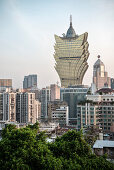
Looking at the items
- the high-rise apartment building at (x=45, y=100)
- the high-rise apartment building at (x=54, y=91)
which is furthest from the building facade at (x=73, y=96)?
the high-rise apartment building at (x=54, y=91)

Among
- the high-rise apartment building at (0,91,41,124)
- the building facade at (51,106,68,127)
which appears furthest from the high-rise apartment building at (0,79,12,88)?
the building facade at (51,106,68,127)

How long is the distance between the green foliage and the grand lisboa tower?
285 ft

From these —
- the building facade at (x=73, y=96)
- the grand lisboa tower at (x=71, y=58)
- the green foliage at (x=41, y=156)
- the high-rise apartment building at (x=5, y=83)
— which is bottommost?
the green foliage at (x=41, y=156)

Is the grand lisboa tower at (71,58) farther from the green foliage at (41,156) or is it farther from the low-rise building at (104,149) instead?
the green foliage at (41,156)

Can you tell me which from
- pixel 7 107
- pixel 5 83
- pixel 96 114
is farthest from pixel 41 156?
pixel 5 83

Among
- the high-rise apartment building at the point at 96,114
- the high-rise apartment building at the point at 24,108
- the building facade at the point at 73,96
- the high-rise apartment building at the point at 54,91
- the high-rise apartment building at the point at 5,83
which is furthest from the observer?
the high-rise apartment building at the point at 54,91

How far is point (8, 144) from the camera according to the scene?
18828mm

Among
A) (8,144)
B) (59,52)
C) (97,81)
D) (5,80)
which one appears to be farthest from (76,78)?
(8,144)

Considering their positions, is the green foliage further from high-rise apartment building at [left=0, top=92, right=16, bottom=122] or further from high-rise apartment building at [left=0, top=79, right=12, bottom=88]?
high-rise apartment building at [left=0, top=79, right=12, bottom=88]

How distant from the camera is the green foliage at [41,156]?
15883 millimetres

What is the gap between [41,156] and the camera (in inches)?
664

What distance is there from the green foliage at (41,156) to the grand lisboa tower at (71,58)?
87012mm

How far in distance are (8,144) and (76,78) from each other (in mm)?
91926

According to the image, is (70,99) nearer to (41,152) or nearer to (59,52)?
(59,52)
